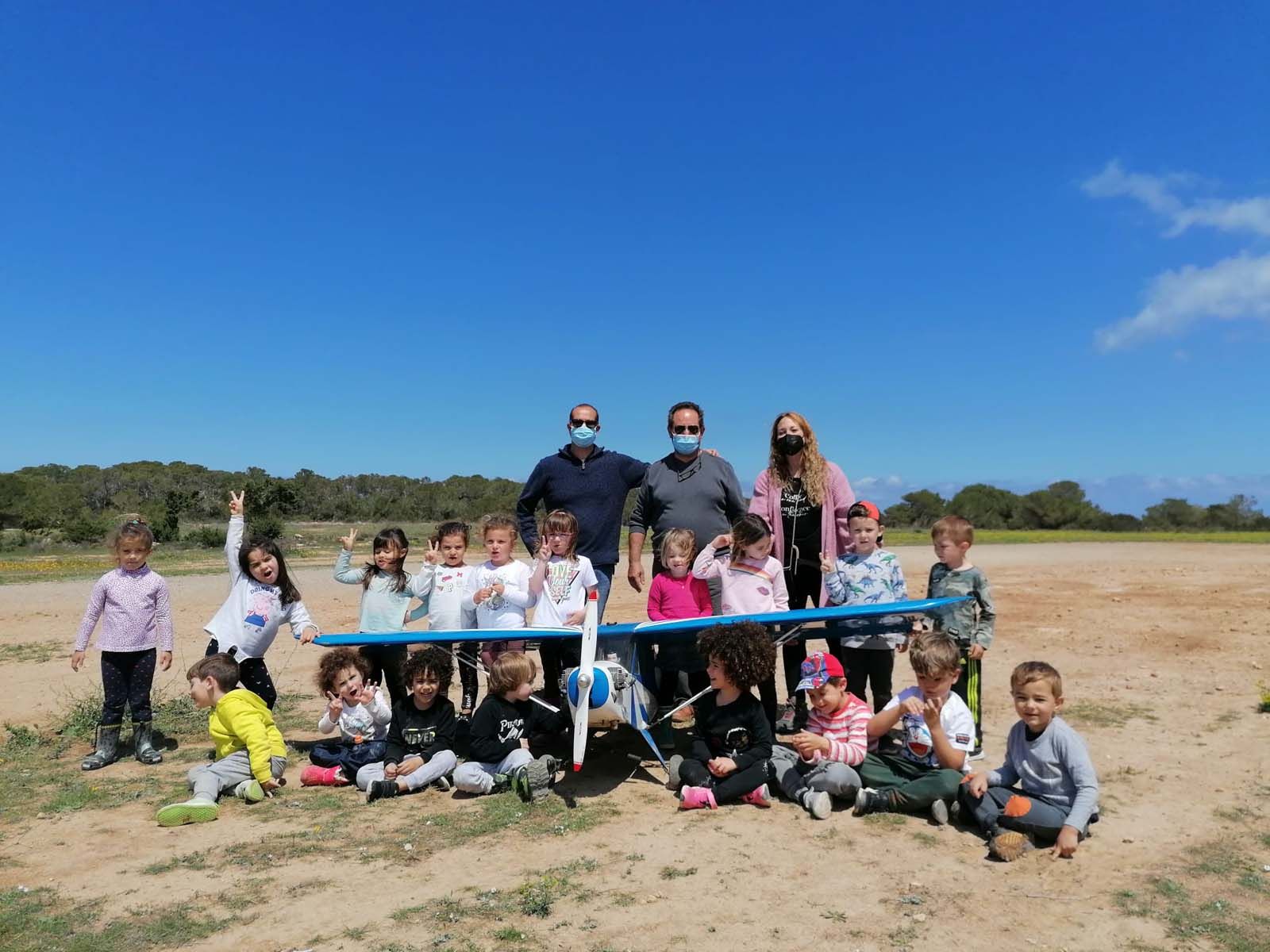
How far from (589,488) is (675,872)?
3350mm

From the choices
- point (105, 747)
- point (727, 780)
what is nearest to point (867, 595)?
point (727, 780)

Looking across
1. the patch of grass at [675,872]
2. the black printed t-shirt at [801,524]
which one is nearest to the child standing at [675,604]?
the black printed t-shirt at [801,524]

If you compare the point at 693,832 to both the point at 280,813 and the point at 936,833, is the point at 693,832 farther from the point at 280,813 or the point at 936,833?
the point at 280,813

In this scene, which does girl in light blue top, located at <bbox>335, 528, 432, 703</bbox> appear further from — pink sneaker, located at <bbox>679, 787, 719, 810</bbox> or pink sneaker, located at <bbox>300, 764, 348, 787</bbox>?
pink sneaker, located at <bbox>679, 787, 719, 810</bbox>

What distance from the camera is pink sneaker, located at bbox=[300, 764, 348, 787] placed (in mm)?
6008

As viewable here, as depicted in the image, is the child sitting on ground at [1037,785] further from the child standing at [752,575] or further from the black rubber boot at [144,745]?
the black rubber boot at [144,745]

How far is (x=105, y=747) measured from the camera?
6.46 m


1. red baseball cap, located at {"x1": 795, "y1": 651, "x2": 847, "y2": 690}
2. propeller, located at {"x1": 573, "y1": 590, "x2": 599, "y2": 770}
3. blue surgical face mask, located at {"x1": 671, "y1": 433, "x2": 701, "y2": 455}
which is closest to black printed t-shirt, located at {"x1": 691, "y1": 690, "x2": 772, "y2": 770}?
red baseball cap, located at {"x1": 795, "y1": 651, "x2": 847, "y2": 690}

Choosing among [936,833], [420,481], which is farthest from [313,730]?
[420,481]

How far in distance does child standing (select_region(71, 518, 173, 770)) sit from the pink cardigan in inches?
187

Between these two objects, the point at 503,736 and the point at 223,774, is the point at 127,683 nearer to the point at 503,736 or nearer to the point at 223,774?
the point at 223,774

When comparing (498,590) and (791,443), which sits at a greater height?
(791,443)

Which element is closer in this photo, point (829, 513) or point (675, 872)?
point (675, 872)

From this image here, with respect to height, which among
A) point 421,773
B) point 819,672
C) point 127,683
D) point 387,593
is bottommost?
point 421,773
